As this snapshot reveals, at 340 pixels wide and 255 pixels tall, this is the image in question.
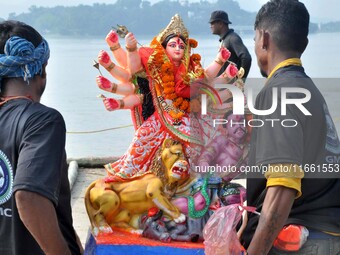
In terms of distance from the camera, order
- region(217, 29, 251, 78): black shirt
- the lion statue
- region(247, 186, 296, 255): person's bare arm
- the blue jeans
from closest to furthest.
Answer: region(247, 186, 296, 255): person's bare arm < the blue jeans < the lion statue < region(217, 29, 251, 78): black shirt

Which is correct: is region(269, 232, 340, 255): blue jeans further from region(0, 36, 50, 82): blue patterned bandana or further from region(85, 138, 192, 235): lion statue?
region(85, 138, 192, 235): lion statue

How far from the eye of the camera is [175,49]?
414 centimetres

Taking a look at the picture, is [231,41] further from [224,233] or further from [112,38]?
[224,233]

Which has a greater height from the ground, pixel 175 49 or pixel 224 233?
pixel 175 49

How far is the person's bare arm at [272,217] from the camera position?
2.24 metres

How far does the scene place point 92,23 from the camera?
25078mm

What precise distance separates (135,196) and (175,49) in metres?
0.96

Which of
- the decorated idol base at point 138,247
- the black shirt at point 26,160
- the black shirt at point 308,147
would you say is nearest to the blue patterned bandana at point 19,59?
the black shirt at point 26,160

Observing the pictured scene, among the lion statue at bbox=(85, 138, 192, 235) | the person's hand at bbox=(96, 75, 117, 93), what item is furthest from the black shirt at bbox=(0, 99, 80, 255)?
the person's hand at bbox=(96, 75, 117, 93)

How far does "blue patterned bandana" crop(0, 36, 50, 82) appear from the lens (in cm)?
227

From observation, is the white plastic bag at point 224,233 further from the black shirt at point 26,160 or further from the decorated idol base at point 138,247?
the decorated idol base at point 138,247

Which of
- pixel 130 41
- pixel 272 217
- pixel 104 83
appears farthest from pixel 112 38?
pixel 272 217

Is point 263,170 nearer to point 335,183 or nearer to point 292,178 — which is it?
point 292,178

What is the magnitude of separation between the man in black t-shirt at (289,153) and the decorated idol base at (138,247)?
112cm
